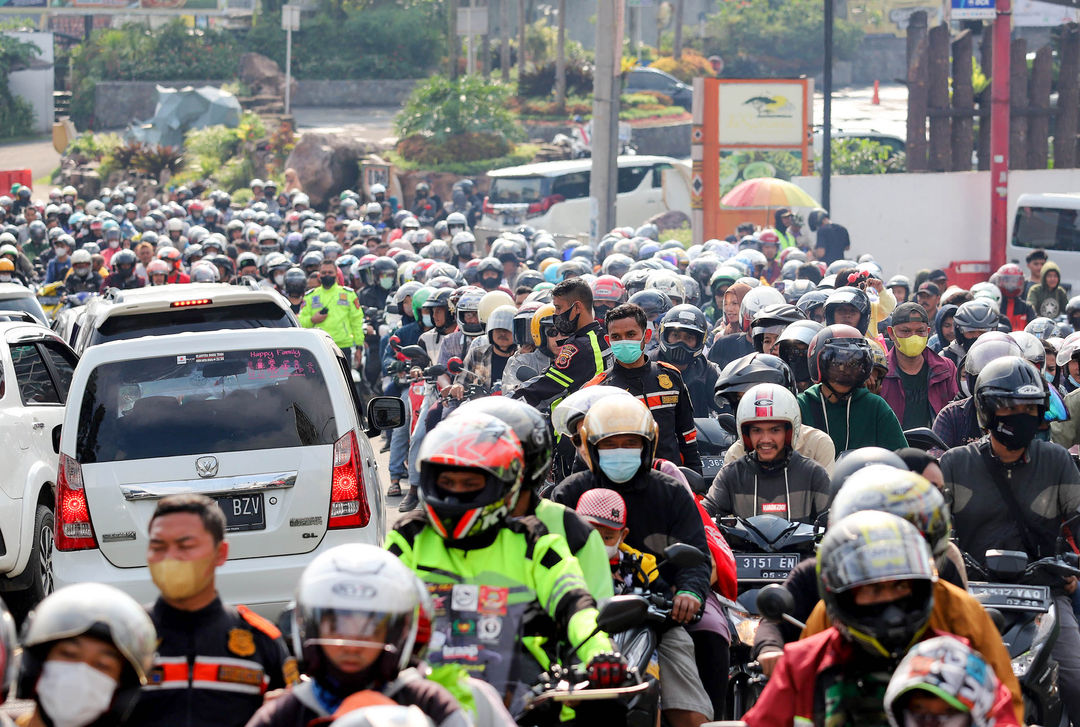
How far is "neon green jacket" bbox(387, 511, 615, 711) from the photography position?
4.51 meters

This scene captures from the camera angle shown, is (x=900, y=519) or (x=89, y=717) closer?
(x=89, y=717)

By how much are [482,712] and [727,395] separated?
505 cm

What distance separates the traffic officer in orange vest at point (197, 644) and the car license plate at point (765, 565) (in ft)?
8.89

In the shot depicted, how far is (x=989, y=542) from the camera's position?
6590 mm

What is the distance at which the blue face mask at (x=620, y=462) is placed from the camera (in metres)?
6.02

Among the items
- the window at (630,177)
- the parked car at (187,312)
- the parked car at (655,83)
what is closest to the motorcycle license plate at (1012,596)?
the parked car at (187,312)

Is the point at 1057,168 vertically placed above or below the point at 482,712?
above

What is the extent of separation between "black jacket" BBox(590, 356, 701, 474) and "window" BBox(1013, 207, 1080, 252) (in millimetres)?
15891

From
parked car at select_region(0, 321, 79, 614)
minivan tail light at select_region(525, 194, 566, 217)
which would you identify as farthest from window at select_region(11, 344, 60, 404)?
minivan tail light at select_region(525, 194, 566, 217)

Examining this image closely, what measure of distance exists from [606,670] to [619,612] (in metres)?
0.18

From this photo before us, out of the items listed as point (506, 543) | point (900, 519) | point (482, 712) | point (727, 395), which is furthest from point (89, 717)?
point (727, 395)

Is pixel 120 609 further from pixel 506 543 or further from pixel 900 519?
pixel 900 519

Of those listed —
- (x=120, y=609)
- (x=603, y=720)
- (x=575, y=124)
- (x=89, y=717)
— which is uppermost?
(x=575, y=124)

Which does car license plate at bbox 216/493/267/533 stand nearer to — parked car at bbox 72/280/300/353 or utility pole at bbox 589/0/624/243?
parked car at bbox 72/280/300/353
